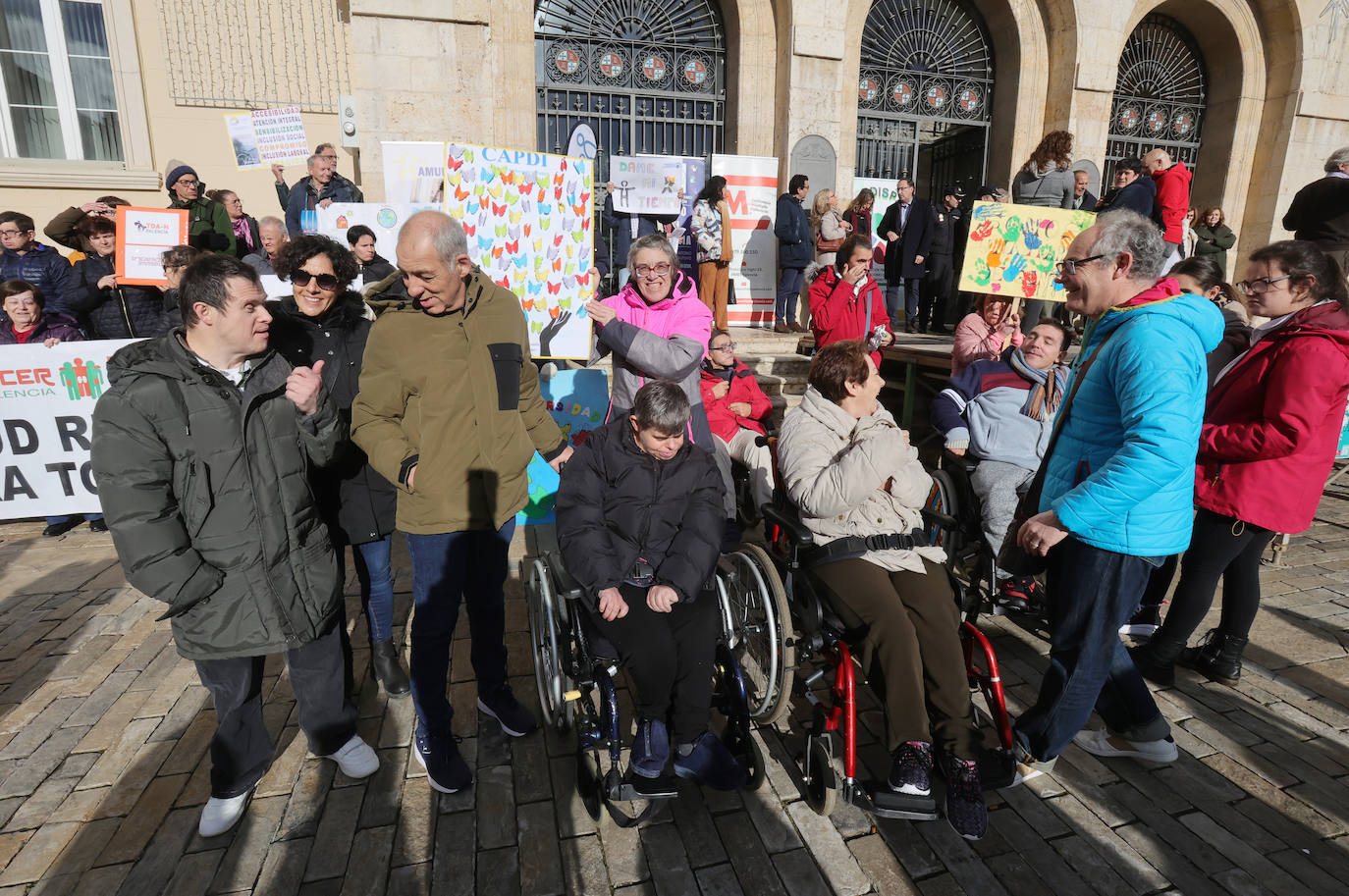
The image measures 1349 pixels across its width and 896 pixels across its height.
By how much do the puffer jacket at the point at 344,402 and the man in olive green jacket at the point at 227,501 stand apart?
0.43 m

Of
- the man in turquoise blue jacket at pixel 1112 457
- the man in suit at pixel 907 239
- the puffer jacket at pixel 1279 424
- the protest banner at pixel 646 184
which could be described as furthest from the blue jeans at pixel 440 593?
the man in suit at pixel 907 239

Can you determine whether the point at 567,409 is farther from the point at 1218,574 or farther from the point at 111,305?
the point at 111,305

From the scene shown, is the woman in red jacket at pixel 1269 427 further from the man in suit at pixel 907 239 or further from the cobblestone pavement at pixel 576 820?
the man in suit at pixel 907 239

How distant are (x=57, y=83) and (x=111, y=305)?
19.1 ft

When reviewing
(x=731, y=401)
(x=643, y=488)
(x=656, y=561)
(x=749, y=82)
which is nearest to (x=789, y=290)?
(x=749, y=82)

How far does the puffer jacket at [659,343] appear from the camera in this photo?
10.4 ft

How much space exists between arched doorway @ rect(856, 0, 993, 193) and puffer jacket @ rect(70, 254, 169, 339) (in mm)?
9279

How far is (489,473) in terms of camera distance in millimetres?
2533

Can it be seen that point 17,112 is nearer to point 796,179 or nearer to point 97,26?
point 97,26

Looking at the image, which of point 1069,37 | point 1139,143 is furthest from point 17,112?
point 1139,143

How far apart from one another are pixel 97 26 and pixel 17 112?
1.55m

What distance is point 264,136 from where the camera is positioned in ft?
23.3

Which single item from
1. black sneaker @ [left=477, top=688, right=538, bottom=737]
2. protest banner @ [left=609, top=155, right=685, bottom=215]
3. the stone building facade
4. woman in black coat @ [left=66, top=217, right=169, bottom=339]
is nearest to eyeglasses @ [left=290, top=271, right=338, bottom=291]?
black sneaker @ [left=477, top=688, right=538, bottom=737]

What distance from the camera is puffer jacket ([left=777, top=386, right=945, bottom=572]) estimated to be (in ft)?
9.06
